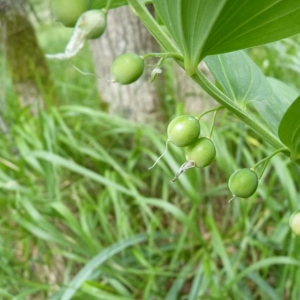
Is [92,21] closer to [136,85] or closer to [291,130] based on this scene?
[291,130]

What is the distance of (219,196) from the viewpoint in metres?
2.26

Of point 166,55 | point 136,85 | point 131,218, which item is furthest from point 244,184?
point 136,85

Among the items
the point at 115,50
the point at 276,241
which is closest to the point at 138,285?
the point at 276,241

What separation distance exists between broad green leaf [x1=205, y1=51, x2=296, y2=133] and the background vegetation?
1008 mm

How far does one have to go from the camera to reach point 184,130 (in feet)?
1.58

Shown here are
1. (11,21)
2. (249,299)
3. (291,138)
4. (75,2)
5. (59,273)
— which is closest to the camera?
(75,2)

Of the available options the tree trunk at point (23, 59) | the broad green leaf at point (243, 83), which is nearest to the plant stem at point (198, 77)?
the broad green leaf at point (243, 83)

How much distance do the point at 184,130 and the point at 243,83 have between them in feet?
0.72

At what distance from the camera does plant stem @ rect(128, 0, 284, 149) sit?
43cm

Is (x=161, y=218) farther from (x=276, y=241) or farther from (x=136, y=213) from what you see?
(x=276, y=241)

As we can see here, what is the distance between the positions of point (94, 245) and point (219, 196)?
27.5 inches

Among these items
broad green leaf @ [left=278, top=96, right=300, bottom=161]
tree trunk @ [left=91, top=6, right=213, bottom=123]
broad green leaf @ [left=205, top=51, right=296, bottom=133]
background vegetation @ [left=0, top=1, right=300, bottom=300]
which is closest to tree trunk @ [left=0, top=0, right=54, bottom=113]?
background vegetation @ [left=0, top=1, right=300, bottom=300]

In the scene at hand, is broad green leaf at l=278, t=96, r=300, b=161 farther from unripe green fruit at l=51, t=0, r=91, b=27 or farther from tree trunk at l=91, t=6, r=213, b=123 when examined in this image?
tree trunk at l=91, t=6, r=213, b=123

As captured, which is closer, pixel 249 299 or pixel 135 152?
pixel 249 299
